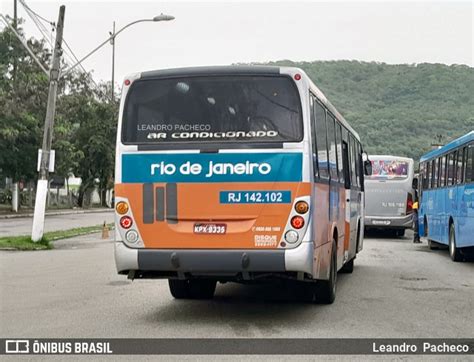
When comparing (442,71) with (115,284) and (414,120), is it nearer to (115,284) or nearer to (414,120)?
(414,120)

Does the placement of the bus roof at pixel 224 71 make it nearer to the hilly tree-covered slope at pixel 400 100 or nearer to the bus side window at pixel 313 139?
the bus side window at pixel 313 139

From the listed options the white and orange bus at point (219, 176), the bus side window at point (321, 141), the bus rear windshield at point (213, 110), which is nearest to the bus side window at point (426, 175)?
the bus side window at point (321, 141)

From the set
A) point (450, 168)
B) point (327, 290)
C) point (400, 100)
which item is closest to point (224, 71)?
point (327, 290)

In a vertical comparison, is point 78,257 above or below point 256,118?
below

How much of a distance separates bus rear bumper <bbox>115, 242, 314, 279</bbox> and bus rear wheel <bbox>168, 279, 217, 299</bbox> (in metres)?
1.87

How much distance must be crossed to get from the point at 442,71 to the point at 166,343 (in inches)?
3767

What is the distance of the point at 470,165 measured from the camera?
1631 cm

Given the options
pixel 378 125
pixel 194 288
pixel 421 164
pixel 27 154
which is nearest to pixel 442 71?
pixel 378 125

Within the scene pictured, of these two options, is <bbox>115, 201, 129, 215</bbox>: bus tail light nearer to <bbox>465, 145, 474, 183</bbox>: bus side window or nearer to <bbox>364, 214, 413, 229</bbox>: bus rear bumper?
<bbox>465, 145, 474, 183</bbox>: bus side window

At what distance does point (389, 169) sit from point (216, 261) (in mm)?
21637

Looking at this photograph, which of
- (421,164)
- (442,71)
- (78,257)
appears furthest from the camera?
(442,71)

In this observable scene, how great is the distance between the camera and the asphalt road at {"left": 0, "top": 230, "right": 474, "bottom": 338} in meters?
8.62

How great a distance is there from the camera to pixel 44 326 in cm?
881

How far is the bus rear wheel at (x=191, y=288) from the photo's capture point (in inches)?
433
